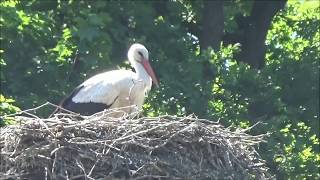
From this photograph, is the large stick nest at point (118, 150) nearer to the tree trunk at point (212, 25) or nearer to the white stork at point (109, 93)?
the white stork at point (109, 93)

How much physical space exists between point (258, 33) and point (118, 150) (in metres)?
8.74

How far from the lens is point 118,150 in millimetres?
10641

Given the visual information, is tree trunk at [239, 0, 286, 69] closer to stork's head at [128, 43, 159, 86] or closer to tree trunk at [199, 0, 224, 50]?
tree trunk at [199, 0, 224, 50]

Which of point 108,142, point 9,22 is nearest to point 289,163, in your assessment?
point 9,22

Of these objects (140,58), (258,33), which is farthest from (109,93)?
(258,33)

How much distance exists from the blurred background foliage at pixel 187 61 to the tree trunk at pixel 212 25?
0.7 inches

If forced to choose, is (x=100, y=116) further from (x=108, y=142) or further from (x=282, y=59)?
(x=282, y=59)

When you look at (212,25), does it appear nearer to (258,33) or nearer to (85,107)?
(258,33)

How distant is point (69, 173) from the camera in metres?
10.5

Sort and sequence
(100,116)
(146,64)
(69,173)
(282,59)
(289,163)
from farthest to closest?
(282,59)
(289,163)
(146,64)
(100,116)
(69,173)

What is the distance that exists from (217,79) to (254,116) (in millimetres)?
789

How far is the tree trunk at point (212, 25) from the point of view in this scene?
58.8ft

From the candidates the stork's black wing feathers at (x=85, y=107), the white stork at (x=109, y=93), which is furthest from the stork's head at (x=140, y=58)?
the stork's black wing feathers at (x=85, y=107)

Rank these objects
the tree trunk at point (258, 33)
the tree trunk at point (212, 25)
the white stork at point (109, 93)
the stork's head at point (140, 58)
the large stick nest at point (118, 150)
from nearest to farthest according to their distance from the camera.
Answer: the large stick nest at point (118, 150) → the white stork at point (109, 93) → the stork's head at point (140, 58) → the tree trunk at point (212, 25) → the tree trunk at point (258, 33)
